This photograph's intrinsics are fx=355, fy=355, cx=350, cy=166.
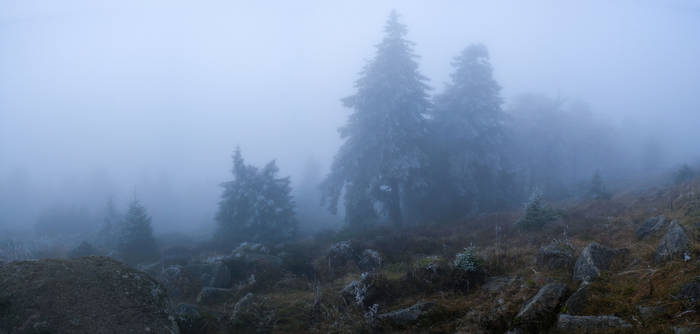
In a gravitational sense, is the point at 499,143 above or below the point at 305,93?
below

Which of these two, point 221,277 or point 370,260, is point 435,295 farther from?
point 221,277

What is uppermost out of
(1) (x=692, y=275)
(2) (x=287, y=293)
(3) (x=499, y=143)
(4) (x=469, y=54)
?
(4) (x=469, y=54)

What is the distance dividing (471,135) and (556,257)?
16.4 metres

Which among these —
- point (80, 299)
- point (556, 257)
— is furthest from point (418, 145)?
point (80, 299)

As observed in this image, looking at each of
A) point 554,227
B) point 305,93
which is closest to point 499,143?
point 554,227

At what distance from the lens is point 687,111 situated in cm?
13450

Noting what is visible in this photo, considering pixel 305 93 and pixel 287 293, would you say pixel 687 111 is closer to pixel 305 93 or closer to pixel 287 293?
pixel 305 93

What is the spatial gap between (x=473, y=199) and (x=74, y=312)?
853 inches

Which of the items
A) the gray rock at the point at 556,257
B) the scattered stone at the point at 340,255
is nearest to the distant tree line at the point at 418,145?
the scattered stone at the point at 340,255

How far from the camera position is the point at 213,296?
28.9ft

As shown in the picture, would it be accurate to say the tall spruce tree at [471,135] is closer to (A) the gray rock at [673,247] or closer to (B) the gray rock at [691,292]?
(A) the gray rock at [673,247]

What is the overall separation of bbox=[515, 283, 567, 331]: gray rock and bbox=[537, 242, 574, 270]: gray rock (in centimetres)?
171

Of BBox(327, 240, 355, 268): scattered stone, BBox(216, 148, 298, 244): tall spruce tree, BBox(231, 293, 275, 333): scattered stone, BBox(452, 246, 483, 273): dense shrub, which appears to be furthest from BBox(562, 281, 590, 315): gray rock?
BBox(216, 148, 298, 244): tall spruce tree

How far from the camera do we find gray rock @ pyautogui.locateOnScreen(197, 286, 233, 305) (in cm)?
863
